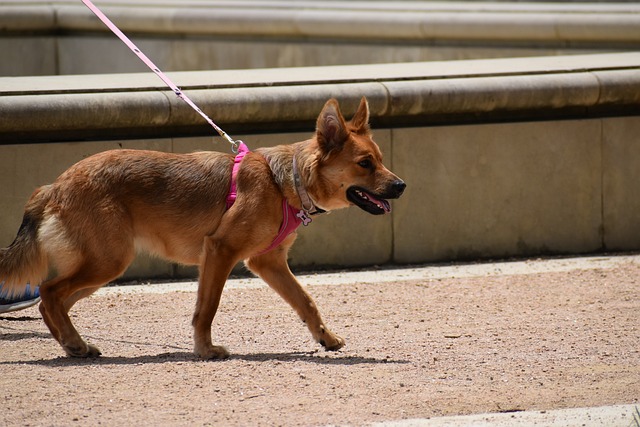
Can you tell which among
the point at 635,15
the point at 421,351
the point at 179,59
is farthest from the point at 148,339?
the point at 179,59

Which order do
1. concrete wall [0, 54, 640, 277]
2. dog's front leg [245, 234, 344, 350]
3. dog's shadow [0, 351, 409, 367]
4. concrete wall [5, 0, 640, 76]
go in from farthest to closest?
1. concrete wall [5, 0, 640, 76]
2. concrete wall [0, 54, 640, 277]
3. dog's front leg [245, 234, 344, 350]
4. dog's shadow [0, 351, 409, 367]

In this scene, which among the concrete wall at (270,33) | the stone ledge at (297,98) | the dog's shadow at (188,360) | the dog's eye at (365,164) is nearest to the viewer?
the dog's shadow at (188,360)

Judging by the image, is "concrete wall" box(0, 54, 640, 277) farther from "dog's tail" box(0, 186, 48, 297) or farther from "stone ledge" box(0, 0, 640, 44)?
"stone ledge" box(0, 0, 640, 44)

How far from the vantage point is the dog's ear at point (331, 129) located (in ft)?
22.4

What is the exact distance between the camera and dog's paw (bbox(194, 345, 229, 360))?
6789mm

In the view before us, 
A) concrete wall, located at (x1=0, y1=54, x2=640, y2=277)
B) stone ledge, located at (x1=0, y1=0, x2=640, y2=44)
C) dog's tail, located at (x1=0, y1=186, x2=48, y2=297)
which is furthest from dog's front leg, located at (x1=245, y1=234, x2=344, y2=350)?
stone ledge, located at (x1=0, y1=0, x2=640, y2=44)

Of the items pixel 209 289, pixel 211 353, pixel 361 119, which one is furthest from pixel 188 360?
pixel 361 119

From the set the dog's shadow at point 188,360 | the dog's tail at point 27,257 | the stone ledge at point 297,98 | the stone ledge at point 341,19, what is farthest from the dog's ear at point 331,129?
the stone ledge at point 341,19

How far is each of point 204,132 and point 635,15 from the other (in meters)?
6.17

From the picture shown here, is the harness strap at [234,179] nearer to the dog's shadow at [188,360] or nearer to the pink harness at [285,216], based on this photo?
the pink harness at [285,216]

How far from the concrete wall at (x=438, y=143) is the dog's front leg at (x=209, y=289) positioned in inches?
92.3

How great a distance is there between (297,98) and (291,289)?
242cm

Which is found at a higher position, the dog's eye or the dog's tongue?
the dog's eye

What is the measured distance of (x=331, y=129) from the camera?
6895 mm
